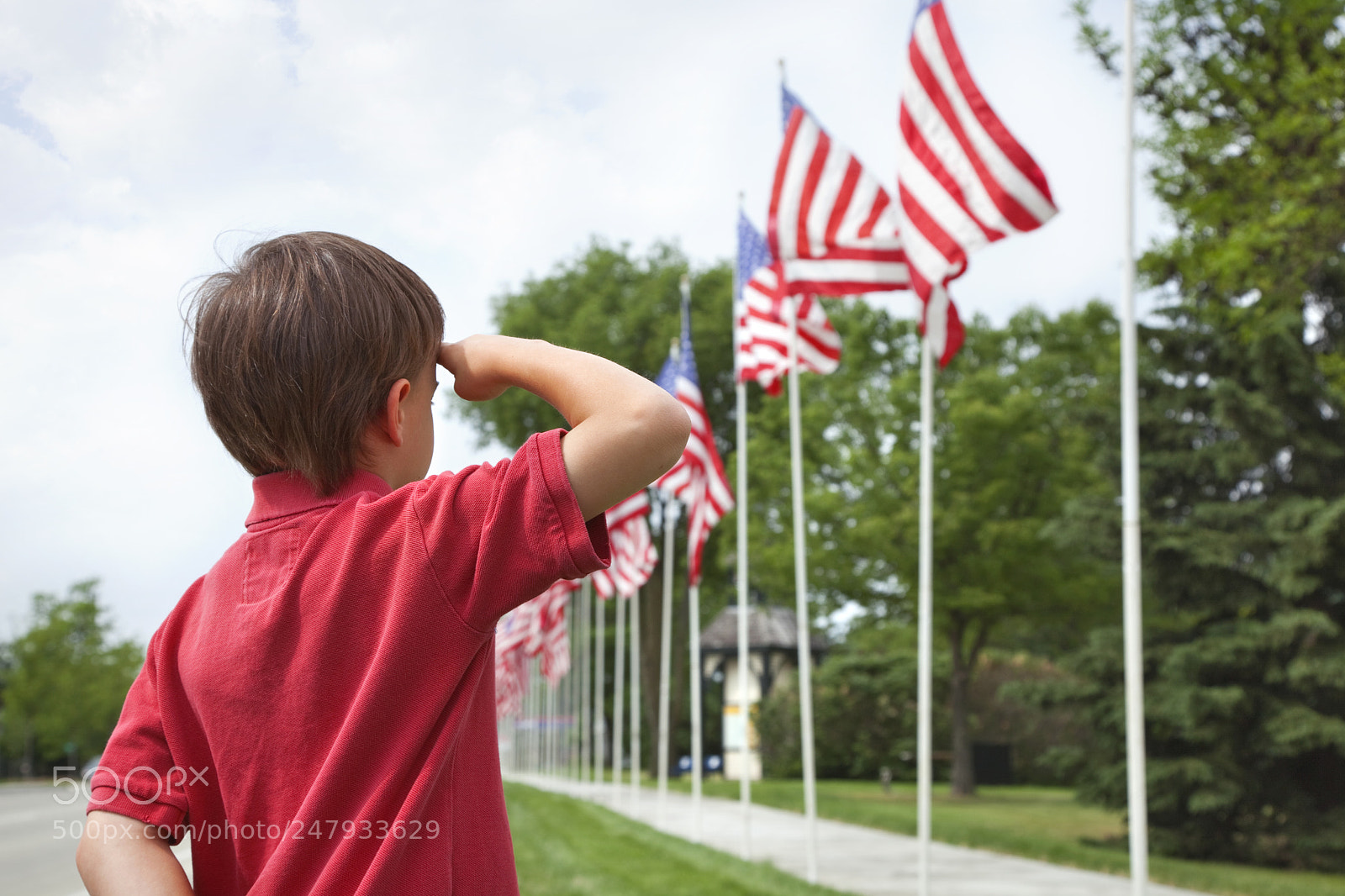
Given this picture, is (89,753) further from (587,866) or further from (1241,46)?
(1241,46)

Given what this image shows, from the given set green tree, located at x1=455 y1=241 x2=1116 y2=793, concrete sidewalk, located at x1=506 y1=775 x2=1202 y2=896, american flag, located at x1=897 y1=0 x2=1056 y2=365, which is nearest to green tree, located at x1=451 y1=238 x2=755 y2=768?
green tree, located at x1=455 y1=241 x2=1116 y2=793

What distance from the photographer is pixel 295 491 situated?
4.09 ft

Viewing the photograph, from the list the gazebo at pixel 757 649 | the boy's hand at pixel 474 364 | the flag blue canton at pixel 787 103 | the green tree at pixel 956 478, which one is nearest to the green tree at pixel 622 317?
the green tree at pixel 956 478

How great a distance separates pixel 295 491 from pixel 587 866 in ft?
33.7

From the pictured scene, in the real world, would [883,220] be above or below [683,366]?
above

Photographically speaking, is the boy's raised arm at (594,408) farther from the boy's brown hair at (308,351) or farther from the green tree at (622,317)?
the green tree at (622,317)

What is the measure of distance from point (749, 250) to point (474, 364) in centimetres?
1183

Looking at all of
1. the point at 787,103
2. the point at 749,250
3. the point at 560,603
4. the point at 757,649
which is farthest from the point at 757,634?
the point at 787,103

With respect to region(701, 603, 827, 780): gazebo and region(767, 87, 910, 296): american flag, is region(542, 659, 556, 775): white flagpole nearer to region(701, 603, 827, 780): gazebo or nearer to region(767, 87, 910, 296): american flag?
region(701, 603, 827, 780): gazebo

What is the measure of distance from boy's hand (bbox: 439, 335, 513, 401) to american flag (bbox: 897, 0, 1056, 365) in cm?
634

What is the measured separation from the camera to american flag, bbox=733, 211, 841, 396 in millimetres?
11406

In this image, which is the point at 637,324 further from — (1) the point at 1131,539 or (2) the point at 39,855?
(1) the point at 1131,539

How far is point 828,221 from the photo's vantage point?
29.7 ft

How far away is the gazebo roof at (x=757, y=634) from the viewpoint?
47.0m
